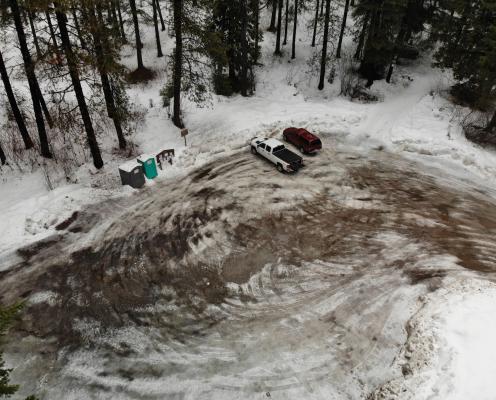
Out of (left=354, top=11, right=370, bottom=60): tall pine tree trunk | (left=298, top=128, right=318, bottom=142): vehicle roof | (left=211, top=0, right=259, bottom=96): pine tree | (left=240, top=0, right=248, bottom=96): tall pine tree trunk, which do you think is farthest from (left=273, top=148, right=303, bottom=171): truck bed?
(left=354, top=11, right=370, bottom=60): tall pine tree trunk

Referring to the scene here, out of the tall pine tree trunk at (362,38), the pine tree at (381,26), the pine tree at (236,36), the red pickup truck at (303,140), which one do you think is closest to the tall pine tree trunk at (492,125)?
the pine tree at (381,26)

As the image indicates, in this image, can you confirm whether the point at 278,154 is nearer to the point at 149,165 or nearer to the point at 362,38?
the point at 149,165

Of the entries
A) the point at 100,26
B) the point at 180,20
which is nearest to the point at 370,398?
the point at 100,26

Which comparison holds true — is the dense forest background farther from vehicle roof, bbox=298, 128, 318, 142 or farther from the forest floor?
vehicle roof, bbox=298, 128, 318, 142

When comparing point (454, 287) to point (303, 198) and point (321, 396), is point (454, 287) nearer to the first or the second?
point (321, 396)

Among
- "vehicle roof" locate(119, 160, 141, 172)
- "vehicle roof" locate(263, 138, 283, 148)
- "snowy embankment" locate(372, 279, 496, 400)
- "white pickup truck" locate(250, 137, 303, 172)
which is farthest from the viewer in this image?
"vehicle roof" locate(263, 138, 283, 148)

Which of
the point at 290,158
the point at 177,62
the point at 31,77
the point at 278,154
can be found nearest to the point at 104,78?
the point at 31,77
